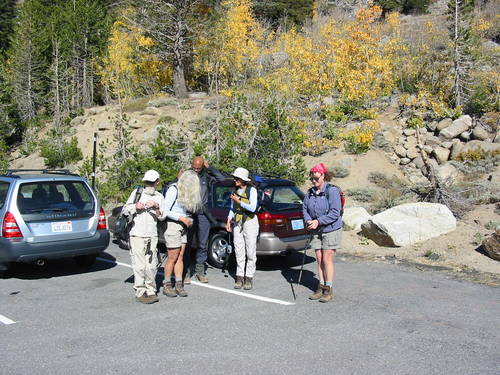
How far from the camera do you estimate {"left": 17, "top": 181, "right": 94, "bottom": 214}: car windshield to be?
7.81 meters

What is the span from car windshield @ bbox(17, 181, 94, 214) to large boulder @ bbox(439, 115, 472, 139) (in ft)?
58.0

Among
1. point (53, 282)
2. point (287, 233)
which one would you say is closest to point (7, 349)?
point (53, 282)

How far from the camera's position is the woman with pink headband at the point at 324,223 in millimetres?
6379

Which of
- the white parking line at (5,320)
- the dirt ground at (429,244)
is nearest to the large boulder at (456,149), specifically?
the dirt ground at (429,244)

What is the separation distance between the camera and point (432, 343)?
4906 millimetres

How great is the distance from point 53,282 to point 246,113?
1024cm

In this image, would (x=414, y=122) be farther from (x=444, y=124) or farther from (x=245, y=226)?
(x=245, y=226)

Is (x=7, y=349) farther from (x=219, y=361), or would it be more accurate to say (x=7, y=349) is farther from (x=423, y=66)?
(x=423, y=66)

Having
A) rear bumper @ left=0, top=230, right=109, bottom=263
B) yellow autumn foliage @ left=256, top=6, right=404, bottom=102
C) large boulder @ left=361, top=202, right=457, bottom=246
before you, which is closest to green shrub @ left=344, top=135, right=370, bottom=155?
yellow autumn foliage @ left=256, top=6, right=404, bottom=102

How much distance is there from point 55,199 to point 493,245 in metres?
7.71

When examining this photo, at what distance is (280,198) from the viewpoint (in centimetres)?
861

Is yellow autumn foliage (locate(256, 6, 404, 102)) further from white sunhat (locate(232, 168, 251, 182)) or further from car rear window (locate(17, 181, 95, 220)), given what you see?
white sunhat (locate(232, 168, 251, 182))

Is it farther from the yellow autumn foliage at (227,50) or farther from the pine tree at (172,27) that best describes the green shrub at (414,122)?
the pine tree at (172,27)

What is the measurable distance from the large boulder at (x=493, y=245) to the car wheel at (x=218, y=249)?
15.4 ft
